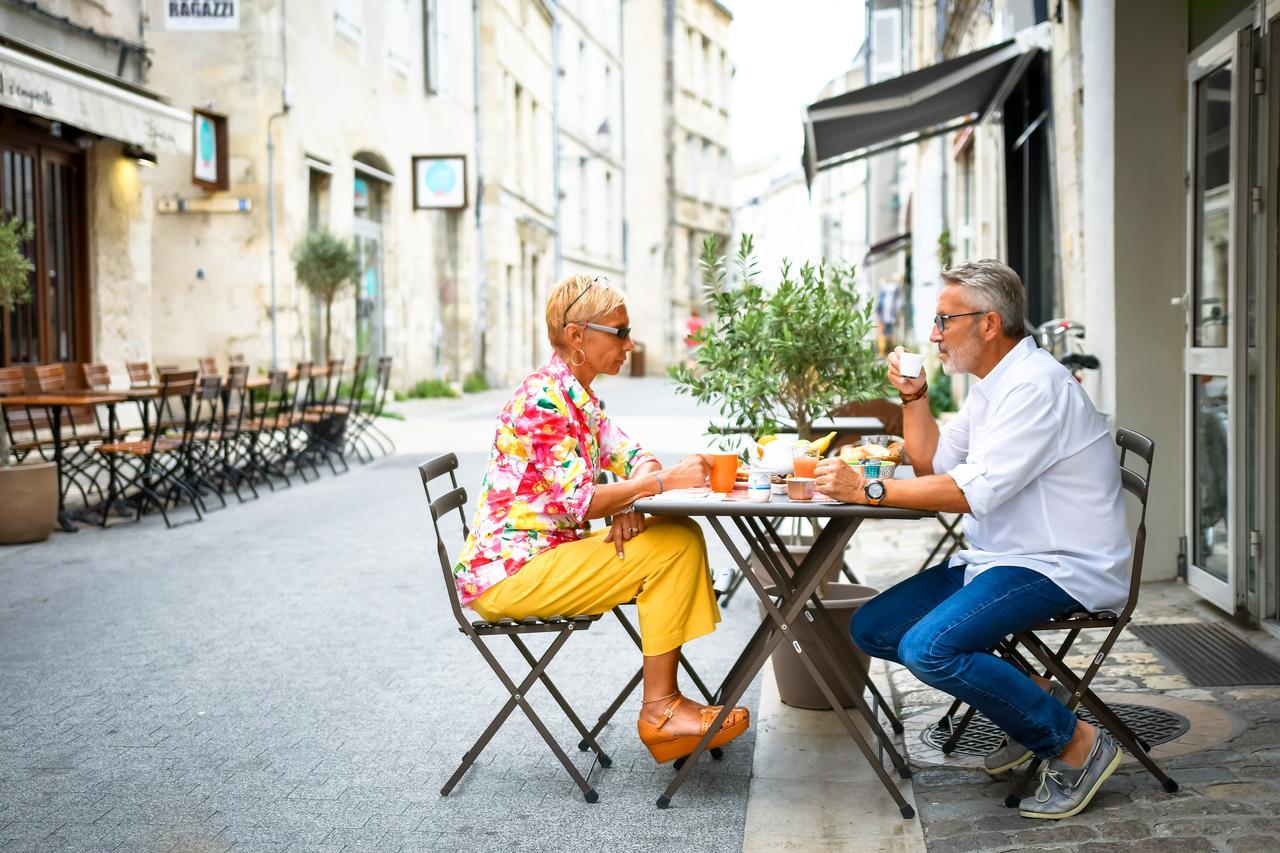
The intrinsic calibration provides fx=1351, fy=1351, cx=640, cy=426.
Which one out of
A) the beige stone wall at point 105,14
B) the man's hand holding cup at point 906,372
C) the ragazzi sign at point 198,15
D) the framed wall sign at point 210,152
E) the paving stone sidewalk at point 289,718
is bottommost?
the paving stone sidewalk at point 289,718

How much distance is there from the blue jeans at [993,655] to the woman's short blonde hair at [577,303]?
1251 millimetres

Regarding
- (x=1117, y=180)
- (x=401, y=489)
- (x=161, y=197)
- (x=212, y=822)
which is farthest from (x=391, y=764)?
(x=161, y=197)

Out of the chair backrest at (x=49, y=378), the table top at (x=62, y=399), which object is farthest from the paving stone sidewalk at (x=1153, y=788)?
the chair backrest at (x=49, y=378)

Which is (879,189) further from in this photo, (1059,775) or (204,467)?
(1059,775)

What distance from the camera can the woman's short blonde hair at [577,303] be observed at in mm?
3877

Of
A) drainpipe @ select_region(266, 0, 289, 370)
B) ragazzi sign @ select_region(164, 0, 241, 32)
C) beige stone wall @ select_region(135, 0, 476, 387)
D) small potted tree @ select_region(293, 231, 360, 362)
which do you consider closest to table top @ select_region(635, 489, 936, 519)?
small potted tree @ select_region(293, 231, 360, 362)

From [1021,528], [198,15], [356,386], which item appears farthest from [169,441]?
[198,15]

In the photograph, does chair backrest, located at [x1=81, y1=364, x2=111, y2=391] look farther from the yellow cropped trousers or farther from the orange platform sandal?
the orange platform sandal

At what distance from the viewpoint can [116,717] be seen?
4707mm

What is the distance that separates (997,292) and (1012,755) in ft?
4.27

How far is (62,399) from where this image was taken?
29.0 feet

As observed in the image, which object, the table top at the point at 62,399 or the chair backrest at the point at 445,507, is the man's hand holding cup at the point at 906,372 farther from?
the table top at the point at 62,399

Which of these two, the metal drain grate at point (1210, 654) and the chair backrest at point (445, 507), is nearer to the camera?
the chair backrest at point (445, 507)

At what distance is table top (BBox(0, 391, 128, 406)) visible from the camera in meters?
8.77
